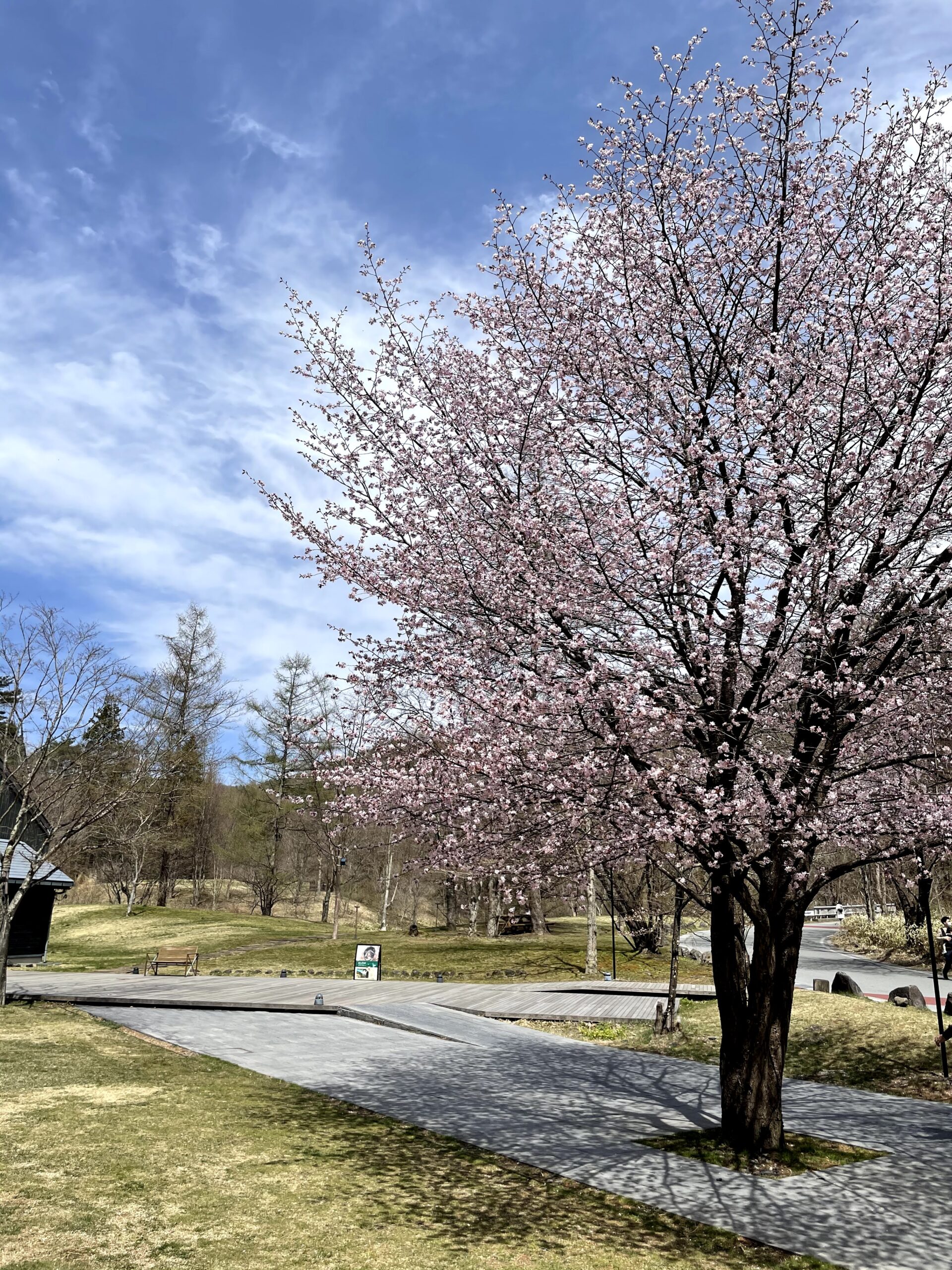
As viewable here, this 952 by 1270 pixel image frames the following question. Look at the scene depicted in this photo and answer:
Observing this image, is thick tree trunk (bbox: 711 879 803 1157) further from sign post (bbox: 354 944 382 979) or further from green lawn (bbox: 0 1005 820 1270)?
sign post (bbox: 354 944 382 979)

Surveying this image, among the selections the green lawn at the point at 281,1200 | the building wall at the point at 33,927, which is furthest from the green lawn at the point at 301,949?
the green lawn at the point at 281,1200

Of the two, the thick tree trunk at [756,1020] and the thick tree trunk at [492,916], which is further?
the thick tree trunk at [492,916]

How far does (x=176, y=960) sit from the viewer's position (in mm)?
25484

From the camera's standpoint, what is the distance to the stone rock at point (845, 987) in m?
17.9

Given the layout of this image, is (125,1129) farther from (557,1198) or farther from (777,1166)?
(777,1166)

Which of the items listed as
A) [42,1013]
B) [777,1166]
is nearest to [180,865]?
[42,1013]

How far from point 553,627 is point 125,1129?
6.28 m

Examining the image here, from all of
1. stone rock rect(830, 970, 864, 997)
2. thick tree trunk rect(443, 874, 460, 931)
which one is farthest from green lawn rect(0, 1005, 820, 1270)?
thick tree trunk rect(443, 874, 460, 931)

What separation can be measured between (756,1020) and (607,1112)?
115 inches

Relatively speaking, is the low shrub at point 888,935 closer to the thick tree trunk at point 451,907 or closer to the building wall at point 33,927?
the thick tree trunk at point 451,907

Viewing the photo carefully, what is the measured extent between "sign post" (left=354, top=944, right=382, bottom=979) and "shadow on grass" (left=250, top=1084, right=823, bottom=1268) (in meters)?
15.3

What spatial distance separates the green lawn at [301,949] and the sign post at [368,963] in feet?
5.51

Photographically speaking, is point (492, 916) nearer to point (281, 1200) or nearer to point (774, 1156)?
point (774, 1156)

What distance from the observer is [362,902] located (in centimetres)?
5703
